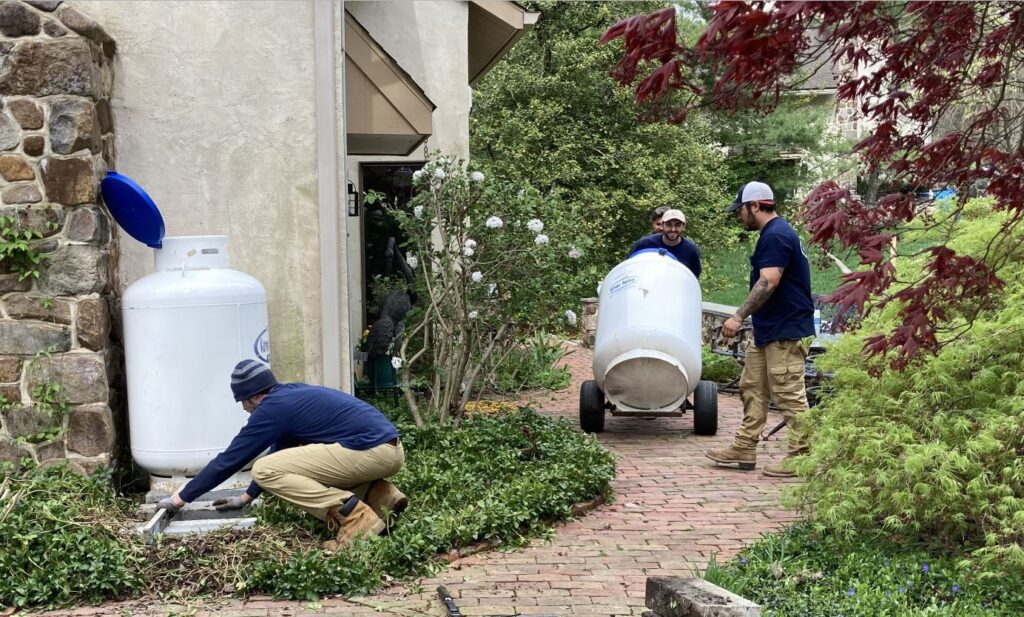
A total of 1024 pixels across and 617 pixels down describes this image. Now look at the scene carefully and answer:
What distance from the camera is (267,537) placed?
19.8 ft

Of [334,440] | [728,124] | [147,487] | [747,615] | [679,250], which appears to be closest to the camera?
[747,615]

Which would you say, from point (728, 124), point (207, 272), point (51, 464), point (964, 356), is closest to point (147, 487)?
point (51, 464)

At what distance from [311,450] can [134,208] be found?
2.22m

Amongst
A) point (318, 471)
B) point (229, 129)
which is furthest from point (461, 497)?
point (229, 129)

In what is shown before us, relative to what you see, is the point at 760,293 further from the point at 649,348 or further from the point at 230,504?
the point at 230,504

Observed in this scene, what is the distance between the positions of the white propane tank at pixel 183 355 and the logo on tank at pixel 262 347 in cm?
12

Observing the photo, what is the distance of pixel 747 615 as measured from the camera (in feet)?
14.3

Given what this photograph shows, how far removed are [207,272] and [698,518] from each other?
3.62 metres

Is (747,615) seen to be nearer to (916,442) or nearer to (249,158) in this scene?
(916,442)

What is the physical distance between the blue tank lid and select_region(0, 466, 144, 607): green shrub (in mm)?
1698

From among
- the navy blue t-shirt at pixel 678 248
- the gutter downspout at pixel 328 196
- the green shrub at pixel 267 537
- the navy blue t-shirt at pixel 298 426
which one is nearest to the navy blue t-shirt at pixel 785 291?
the green shrub at pixel 267 537

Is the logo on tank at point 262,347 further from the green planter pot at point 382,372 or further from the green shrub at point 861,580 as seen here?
the green shrub at point 861,580

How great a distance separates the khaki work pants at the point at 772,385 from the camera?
8094 mm

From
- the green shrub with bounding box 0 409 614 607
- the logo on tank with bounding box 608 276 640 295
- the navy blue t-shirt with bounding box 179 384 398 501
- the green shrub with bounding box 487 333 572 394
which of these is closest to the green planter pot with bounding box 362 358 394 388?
the green shrub with bounding box 487 333 572 394
